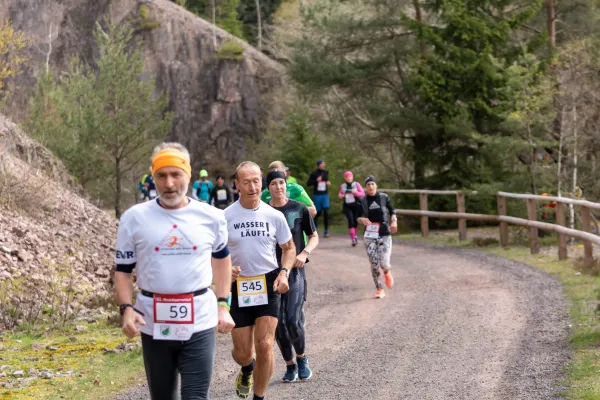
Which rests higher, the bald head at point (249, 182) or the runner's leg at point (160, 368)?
the bald head at point (249, 182)

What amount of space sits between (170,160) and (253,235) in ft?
7.41

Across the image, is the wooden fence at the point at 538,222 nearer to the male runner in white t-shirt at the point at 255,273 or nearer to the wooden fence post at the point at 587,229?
the wooden fence post at the point at 587,229

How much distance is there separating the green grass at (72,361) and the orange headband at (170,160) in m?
3.78

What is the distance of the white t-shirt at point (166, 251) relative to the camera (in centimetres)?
508

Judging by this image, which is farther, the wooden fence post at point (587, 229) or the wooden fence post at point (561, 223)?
the wooden fence post at point (561, 223)

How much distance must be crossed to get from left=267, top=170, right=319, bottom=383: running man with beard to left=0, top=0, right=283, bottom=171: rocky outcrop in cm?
4334

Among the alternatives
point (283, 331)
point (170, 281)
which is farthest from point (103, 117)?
point (170, 281)

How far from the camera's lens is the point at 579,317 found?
36.3 feet

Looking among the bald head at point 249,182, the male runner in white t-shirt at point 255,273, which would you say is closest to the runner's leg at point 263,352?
the male runner in white t-shirt at point 255,273

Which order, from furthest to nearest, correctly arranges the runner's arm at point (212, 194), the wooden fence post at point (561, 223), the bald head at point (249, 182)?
the runner's arm at point (212, 194) < the wooden fence post at point (561, 223) < the bald head at point (249, 182)

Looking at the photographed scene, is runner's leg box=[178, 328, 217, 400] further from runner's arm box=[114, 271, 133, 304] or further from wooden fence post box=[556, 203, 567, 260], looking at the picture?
wooden fence post box=[556, 203, 567, 260]

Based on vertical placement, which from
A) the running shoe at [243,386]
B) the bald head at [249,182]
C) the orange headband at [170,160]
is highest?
the orange headband at [170,160]

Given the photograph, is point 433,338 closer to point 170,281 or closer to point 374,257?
point 374,257

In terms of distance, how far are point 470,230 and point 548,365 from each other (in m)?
18.4
